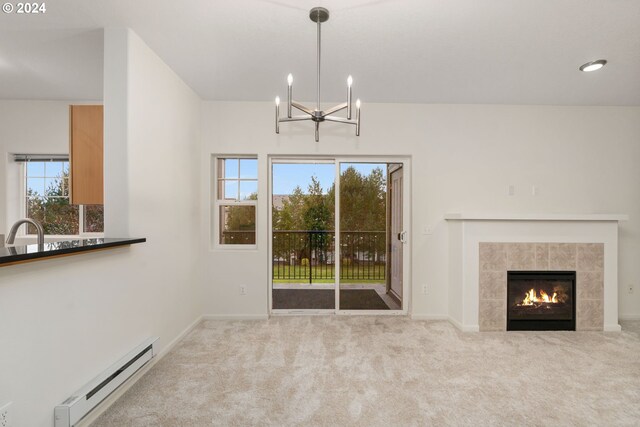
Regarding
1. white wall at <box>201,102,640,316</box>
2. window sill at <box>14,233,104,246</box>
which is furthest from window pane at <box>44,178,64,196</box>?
white wall at <box>201,102,640,316</box>

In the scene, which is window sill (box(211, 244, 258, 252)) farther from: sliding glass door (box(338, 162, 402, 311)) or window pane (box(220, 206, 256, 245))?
sliding glass door (box(338, 162, 402, 311))

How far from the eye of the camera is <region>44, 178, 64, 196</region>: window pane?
423 centimetres

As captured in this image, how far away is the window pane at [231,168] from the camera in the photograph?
4113 mm

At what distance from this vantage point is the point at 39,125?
411 cm

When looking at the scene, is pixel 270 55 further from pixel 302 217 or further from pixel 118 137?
pixel 302 217

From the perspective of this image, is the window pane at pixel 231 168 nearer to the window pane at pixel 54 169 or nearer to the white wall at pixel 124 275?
the white wall at pixel 124 275

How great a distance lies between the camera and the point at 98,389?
1.89 meters

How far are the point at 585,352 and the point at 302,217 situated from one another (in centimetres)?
328

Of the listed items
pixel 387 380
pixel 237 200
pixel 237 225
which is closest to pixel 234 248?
pixel 237 225

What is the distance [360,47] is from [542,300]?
3341 mm

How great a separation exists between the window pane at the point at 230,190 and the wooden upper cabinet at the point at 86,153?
5.50 ft

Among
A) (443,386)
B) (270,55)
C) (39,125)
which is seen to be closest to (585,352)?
(443,386)

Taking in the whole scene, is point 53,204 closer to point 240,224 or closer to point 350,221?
point 240,224

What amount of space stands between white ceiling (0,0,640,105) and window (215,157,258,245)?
2.84ft
